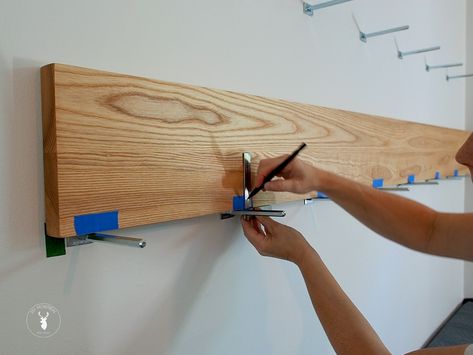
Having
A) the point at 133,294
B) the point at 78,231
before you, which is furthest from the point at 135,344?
the point at 78,231

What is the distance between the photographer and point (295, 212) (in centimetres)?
90

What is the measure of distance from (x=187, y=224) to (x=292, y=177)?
0.20 m

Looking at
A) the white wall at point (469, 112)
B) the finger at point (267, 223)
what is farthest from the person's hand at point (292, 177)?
the white wall at point (469, 112)

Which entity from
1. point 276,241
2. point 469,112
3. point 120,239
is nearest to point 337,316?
point 276,241

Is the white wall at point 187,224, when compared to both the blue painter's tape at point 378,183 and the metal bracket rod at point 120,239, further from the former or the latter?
the blue painter's tape at point 378,183

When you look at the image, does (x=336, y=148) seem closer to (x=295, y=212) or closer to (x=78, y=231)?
(x=295, y=212)

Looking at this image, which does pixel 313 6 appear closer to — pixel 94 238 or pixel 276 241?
pixel 276 241

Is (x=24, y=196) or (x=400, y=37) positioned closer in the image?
(x=24, y=196)

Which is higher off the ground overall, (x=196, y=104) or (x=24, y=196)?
(x=196, y=104)

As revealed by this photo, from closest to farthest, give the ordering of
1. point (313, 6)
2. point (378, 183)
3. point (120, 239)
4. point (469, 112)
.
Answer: point (120, 239) → point (313, 6) → point (378, 183) → point (469, 112)

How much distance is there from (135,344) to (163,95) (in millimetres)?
379

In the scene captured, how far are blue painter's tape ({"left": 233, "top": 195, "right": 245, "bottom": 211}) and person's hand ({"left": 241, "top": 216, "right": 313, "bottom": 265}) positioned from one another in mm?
45

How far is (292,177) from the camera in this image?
2.00ft

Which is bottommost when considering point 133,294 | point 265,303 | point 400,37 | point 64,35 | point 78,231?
point 265,303
